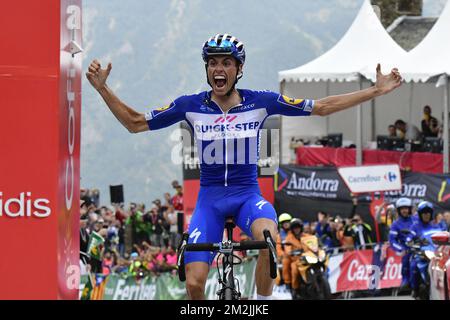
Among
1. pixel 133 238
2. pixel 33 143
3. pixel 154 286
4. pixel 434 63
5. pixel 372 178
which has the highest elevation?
pixel 434 63

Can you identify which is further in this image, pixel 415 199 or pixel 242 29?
pixel 242 29

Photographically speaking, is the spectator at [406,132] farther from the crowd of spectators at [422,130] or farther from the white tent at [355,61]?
the white tent at [355,61]

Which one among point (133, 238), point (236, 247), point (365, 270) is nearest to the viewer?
point (236, 247)

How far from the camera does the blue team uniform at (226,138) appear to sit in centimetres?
939

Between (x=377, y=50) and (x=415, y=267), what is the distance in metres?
10.3

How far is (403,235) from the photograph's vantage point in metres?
21.2

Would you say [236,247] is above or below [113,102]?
below

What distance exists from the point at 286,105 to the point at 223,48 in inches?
27.4

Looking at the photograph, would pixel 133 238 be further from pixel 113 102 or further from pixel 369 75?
pixel 113 102

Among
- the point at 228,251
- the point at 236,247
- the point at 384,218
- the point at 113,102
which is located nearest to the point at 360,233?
the point at 384,218

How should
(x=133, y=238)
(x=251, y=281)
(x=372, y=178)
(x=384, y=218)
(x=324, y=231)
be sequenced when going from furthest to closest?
(x=133, y=238) < (x=372, y=178) < (x=384, y=218) < (x=324, y=231) < (x=251, y=281)

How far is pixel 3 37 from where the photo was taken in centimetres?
788
